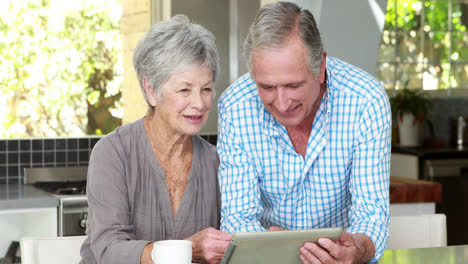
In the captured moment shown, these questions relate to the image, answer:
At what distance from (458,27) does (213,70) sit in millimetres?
5148

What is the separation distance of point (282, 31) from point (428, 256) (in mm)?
757

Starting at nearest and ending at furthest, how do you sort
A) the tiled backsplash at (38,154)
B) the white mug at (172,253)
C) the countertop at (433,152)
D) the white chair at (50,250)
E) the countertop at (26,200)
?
the white mug at (172,253)
the white chair at (50,250)
the countertop at (26,200)
the tiled backsplash at (38,154)
the countertop at (433,152)

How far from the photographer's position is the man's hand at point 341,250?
1673mm

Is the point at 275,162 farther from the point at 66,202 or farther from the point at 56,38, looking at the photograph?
the point at 56,38

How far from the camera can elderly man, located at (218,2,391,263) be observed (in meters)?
1.90

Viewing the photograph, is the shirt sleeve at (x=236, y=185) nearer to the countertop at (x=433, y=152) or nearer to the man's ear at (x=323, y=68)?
the man's ear at (x=323, y=68)

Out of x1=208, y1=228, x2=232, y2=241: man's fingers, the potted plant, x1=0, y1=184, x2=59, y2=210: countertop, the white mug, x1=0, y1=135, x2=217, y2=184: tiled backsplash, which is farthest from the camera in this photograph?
the potted plant

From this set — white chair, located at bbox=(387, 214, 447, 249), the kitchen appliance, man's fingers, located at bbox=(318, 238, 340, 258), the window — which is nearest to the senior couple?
man's fingers, located at bbox=(318, 238, 340, 258)

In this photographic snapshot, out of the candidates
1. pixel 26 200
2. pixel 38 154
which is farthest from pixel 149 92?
pixel 38 154

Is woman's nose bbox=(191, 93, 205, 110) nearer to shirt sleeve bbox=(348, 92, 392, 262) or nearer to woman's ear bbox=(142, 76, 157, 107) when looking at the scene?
woman's ear bbox=(142, 76, 157, 107)

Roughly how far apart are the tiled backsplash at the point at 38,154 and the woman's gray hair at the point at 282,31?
8.04 feet

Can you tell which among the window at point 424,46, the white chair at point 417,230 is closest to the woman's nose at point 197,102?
the white chair at point 417,230

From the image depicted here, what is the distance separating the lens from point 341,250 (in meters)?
1.74

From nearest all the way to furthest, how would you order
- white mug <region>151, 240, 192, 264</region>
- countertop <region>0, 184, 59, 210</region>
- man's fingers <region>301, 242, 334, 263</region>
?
white mug <region>151, 240, 192, 264</region> < man's fingers <region>301, 242, 334, 263</region> < countertop <region>0, 184, 59, 210</region>
